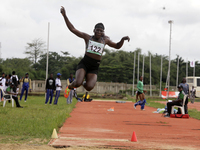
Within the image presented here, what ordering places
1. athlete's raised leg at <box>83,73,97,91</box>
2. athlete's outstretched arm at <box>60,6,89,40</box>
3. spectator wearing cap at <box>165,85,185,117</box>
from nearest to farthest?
athlete's outstretched arm at <box>60,6,89,40</box>, athlete's raised leg at <box>83,73,97,91</box>, spectator wearing cap at <box>165,85,185,117</box>

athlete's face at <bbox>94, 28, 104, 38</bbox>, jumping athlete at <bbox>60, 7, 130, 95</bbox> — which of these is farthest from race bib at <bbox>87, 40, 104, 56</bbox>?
athlete's face at <bbox>94, 28, 104, 38</bbox>

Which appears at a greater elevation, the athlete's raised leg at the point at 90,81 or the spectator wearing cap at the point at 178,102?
the athlete's raised leg at the point at 90,81

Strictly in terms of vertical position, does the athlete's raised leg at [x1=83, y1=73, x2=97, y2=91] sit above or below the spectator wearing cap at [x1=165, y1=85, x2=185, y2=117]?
above

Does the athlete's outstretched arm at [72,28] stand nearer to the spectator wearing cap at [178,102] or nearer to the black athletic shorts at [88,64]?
the black athletic shorts at [88,64]

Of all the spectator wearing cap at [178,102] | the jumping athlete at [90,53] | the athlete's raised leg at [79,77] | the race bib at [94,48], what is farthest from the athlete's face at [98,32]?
the spectator wearing cap at [178,102]

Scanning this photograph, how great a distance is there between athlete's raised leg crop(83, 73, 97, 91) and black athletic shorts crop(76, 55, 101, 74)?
Result: 0.12 metres

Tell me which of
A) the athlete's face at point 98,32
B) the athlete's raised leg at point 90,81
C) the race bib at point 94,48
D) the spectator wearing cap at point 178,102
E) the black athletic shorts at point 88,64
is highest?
the athlete's face at point 98,32

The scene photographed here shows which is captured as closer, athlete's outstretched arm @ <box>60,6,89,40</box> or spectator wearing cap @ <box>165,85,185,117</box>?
athlete's outstretched arm @ <box>60,6,89,40</box>

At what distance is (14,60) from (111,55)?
19825 mm

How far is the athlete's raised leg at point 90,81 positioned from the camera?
7.41 meters

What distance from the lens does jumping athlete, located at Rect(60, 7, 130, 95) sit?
7.38 meters

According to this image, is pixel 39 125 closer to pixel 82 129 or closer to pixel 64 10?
pixel 82 129

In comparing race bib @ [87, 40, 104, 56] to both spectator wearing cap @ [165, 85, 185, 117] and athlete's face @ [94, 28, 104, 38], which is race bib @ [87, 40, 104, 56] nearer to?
athlete's face @ [94, 28, 104, 38]

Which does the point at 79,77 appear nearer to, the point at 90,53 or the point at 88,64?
the point at 88,64
